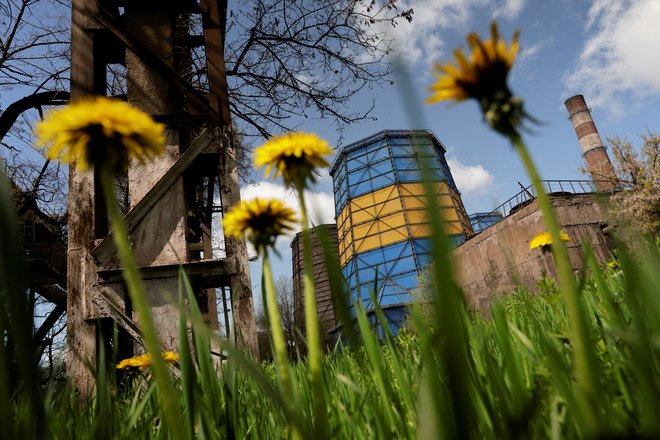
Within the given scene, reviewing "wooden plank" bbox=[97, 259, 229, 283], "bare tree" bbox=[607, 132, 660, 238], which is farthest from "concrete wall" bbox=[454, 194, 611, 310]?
"wooden plank" bbox=[97, 259, 229, 283]

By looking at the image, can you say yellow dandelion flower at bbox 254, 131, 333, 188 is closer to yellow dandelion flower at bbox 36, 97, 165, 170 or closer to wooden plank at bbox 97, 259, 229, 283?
yellow dandelion flower at bbox 36, 97, 165, 170

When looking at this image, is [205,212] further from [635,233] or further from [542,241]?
[635,233]

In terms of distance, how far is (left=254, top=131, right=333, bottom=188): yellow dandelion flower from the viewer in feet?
2.36

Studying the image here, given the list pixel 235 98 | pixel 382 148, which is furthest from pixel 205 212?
pixel 382 148

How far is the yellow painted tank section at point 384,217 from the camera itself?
81.0ft

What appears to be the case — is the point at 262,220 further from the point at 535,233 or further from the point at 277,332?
the point at 535,233

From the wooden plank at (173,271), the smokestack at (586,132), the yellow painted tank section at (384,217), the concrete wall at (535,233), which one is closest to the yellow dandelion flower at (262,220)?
the wooden plank at (173,271)

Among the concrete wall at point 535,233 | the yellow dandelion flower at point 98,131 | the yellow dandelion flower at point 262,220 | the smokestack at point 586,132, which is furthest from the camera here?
the smokestack at point 586,132

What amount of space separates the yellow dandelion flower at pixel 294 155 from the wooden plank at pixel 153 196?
302 centimetres

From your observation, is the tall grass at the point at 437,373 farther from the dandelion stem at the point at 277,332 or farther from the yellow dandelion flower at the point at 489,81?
the yellow dandelion flower at the point at 489,81

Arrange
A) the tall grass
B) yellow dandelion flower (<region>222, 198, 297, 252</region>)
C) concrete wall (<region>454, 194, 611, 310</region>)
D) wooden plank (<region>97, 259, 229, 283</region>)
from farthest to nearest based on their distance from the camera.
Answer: concrete wall (<region>454, 194, 611, 310</region>), wooden plank (<region>97, 259, 229, 283</region>), yellow dandelion flower (<region>222, 198, 297, 252</region>), the tall grass

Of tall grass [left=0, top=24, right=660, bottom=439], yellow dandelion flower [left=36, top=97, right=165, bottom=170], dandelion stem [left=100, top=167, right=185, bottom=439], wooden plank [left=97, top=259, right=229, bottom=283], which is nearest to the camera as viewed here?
tall grass [left=0, top=24, right=660, bottom=439]

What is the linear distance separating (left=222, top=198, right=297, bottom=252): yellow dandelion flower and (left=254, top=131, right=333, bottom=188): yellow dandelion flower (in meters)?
0.05

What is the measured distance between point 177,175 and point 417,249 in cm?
2145
